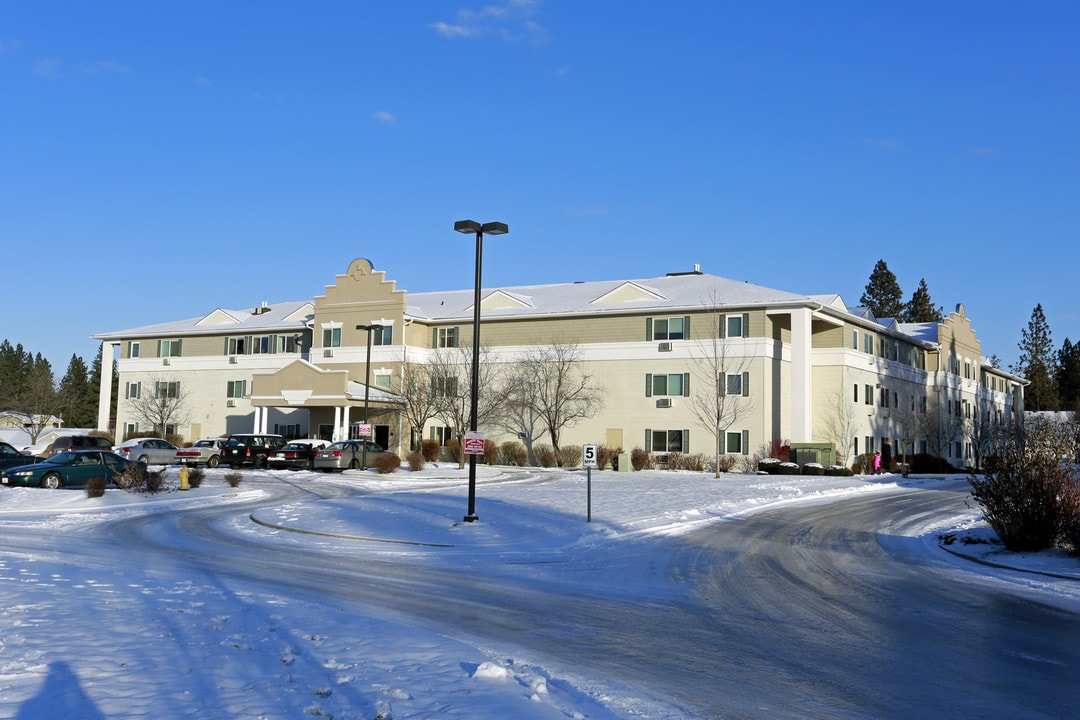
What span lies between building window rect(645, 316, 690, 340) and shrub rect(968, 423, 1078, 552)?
115 feet

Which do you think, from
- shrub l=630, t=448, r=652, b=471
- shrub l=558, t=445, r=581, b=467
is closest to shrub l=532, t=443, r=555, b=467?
shrub l=558, t=445, r=581, b=467

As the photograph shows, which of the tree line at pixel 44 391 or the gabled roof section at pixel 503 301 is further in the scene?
the tree line at pixel 44 391

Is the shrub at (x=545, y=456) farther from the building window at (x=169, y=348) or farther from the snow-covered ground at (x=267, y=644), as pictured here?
the snow-covered ground at (x=267, y=644)

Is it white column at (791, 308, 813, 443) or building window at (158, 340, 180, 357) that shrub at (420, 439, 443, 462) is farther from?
building window at (158, 340, 180, 357)

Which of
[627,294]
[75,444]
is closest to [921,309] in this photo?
[627,294]

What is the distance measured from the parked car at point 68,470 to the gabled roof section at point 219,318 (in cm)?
3751

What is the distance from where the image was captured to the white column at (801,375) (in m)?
50.1

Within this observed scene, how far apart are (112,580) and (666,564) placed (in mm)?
8213

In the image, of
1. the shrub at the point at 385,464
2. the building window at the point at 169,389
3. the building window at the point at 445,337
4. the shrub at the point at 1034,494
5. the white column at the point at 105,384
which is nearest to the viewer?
the shrub at the point at 1034,494

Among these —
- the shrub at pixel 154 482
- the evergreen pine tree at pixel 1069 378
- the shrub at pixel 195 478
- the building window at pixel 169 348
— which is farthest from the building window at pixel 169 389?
the evergreen pine tree at pixel 1069 378

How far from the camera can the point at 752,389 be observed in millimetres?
50781

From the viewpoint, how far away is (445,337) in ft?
198

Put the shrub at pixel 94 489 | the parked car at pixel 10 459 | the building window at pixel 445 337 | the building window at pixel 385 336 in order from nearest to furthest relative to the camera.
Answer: the shrub at pixel 94 489
the parked car at pixel 10 459
the building window at pixel 385 336
the building window at pixel 445 337

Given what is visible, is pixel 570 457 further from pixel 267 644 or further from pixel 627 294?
pixel 267 644
